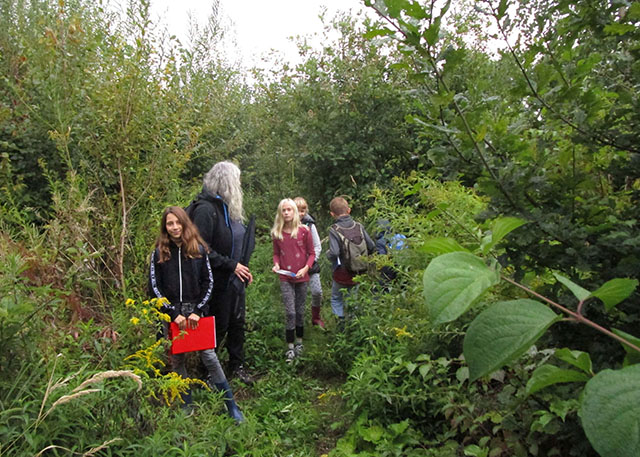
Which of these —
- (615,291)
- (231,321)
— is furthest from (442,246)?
(231,321)

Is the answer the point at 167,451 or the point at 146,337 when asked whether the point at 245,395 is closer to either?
the point at 146,337

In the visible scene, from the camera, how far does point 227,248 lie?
16.1 feet

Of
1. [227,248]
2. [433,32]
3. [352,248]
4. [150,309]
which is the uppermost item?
[433,32]

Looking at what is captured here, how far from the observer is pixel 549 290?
134 cm

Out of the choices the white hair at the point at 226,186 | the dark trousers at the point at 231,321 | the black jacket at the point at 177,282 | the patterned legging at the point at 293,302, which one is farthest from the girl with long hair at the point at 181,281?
the patterned legging at the point at 293,302

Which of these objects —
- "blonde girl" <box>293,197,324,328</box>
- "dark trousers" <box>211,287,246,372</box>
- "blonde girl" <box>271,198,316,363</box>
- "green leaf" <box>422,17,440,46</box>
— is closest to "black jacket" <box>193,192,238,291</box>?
"dark trousers" <box>211,287,246,372</box>

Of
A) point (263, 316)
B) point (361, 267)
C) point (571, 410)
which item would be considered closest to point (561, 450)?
point (571, 410)

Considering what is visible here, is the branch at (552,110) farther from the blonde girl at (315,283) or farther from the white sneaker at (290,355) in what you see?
the blonde girl at (315,283)

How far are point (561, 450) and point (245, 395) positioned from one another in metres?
3.06

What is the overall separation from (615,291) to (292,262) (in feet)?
17.1

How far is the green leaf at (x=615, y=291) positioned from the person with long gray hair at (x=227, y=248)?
13.8 ft

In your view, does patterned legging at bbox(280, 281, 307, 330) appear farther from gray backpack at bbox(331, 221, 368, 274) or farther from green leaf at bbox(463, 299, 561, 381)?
green leaf at bbox(463, 299, 561, 381)

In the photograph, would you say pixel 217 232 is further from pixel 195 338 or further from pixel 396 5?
pixel 396 5

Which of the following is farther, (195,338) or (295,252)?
(295,252)
